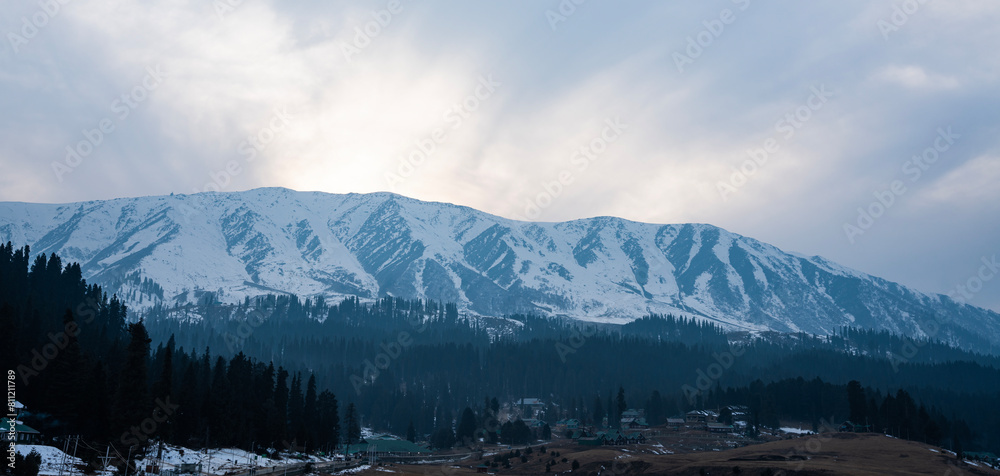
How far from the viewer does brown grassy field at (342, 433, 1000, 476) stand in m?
106

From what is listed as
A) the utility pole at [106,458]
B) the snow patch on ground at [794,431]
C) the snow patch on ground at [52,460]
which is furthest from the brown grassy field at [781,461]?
the snow patch on ground at [52,460]

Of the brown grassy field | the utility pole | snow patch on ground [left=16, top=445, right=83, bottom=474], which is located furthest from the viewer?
the brown grassy field

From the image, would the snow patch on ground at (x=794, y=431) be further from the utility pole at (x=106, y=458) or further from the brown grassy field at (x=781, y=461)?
the utility pole at (x=106, y=458)

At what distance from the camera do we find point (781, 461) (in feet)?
371

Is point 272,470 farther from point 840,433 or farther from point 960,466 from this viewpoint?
point 840,433

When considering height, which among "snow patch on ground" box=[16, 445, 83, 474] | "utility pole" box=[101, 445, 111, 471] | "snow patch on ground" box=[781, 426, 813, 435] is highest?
"snow patch on ground" box=[16, 445, 83, 474]

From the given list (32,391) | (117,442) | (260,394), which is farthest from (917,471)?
Answer: (32,391)

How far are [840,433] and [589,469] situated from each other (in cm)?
6056

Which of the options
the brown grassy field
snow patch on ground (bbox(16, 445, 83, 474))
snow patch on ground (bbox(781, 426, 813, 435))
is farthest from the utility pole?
snow patch on ground (bbox(781, 426, 813, 435))

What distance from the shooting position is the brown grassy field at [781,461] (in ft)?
348

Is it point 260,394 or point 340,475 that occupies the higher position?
point 260,394

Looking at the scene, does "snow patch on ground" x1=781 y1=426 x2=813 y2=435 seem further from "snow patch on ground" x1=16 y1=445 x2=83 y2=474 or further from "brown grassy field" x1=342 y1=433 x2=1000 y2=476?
"snow patch on ground" x1=16 y1=445 x2=83 y2=474

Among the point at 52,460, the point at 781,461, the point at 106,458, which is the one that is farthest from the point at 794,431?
the point at 52,460

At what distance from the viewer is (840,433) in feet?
510
